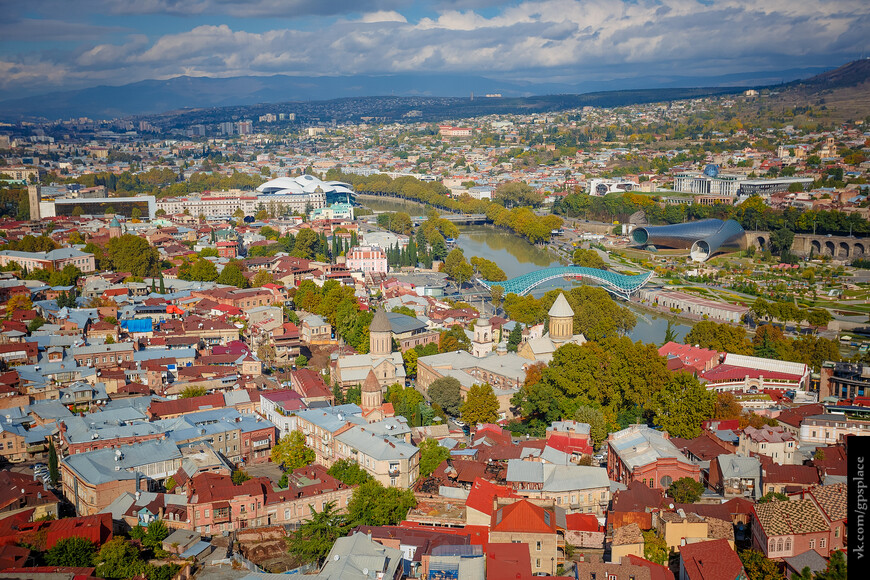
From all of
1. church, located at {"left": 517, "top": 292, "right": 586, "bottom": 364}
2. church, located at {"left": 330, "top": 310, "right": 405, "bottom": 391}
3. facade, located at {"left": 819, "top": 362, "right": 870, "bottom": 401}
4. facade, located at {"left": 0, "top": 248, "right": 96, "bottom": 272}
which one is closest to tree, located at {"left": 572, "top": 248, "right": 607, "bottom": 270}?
church, located at {"left": 517, "top": 292, "right": 586, "bottom": 364}

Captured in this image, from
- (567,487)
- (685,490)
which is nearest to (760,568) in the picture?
(685,490)

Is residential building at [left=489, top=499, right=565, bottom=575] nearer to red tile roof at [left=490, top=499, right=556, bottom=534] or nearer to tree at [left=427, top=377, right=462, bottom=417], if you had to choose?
red tile roof at [left=490, top=499, right=556, bottom=534]

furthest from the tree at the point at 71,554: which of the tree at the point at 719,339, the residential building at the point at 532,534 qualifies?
the tree at the point at 719,339

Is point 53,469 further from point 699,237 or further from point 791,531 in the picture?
point 699,237

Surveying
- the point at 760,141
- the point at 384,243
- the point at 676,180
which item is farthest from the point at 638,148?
the point at 384,243

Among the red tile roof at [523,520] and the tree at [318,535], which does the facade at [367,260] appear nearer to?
the tree at [318,535]

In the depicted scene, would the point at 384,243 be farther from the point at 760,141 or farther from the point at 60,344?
the point at 760,141
